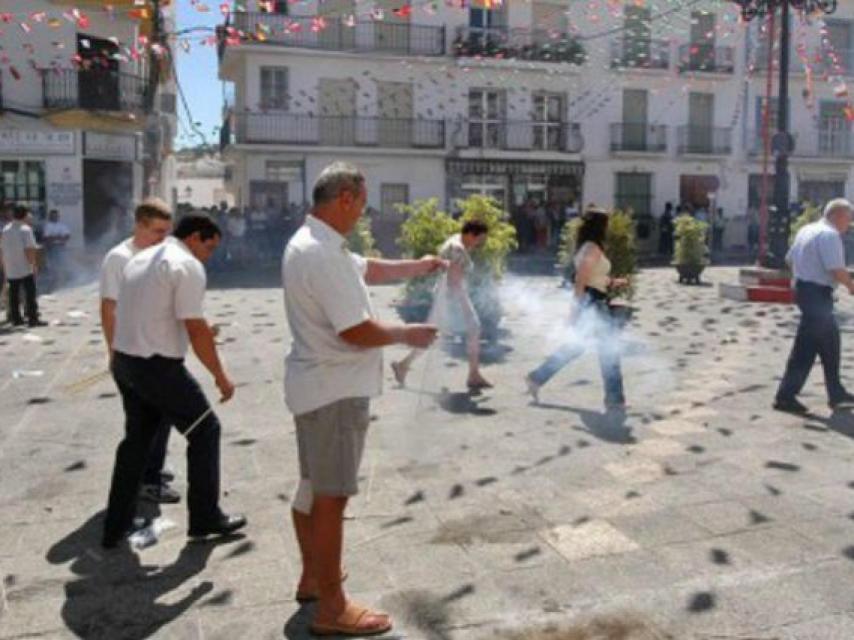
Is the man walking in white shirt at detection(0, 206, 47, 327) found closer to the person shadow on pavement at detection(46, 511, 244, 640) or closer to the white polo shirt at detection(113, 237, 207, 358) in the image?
the person shadow on pavement at detection(46, 511, 244, 640)

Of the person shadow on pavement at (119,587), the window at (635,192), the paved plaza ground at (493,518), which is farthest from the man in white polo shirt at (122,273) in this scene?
the window at (635,192)

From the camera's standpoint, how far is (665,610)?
12.3ft

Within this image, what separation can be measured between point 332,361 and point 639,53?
1186 inches

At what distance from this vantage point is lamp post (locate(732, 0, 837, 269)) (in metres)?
14.0

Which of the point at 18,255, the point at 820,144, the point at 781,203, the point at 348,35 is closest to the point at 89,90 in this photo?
the point at 348,35

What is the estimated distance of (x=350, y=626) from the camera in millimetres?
3520

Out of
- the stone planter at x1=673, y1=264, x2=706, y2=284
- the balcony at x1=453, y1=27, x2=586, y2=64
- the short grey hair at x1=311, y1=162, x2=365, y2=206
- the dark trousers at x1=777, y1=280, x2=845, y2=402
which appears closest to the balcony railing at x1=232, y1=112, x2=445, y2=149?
the balcony at x1=453, y1=27, x2=586, y2=64

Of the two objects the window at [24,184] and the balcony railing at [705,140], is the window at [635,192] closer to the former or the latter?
the balcony railing at [705,140]

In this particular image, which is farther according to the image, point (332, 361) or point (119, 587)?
point (119, 587)

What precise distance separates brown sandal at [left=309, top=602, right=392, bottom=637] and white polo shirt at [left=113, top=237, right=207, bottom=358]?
146cm

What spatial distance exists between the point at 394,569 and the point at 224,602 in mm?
731

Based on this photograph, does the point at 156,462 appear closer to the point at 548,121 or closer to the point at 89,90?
the point at 89,90

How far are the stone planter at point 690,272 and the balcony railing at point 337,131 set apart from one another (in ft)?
41.4

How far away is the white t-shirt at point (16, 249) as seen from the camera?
1177cm
